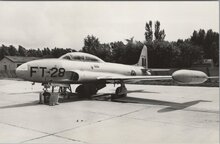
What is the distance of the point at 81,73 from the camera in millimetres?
12359

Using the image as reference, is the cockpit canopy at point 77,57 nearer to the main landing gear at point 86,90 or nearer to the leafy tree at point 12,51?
the main landing gear at point 86,90

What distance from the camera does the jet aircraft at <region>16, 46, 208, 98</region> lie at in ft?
34.9

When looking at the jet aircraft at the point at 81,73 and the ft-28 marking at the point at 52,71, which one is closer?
the jet aircraft at the point at 81,73

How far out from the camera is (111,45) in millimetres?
64938

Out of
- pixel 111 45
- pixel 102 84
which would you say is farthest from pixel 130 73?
pixel 111 45

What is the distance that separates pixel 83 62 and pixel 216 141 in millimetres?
8751

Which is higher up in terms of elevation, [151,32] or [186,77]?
[151,32]

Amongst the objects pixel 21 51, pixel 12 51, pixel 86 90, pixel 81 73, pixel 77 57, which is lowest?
pixel 86 90

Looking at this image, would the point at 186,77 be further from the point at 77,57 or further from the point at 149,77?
the point at 77,57

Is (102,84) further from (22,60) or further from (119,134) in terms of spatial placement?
(22,60)

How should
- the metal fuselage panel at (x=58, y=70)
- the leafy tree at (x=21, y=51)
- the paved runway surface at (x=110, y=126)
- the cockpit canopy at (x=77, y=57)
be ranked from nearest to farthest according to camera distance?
the paved runway surface at (x=110, y=126) < the metal fuselage panel at (x=58, y=70) < the cockpit canopy at (x=77, y=57) < the leafy tree at (x=21, y=51)

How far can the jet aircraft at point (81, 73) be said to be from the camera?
34.9ft

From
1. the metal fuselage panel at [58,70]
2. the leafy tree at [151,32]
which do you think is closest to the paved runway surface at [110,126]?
the metal fuselage panel at [58,70]

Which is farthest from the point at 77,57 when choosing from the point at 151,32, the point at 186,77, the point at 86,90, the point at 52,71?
the point at 151,32
